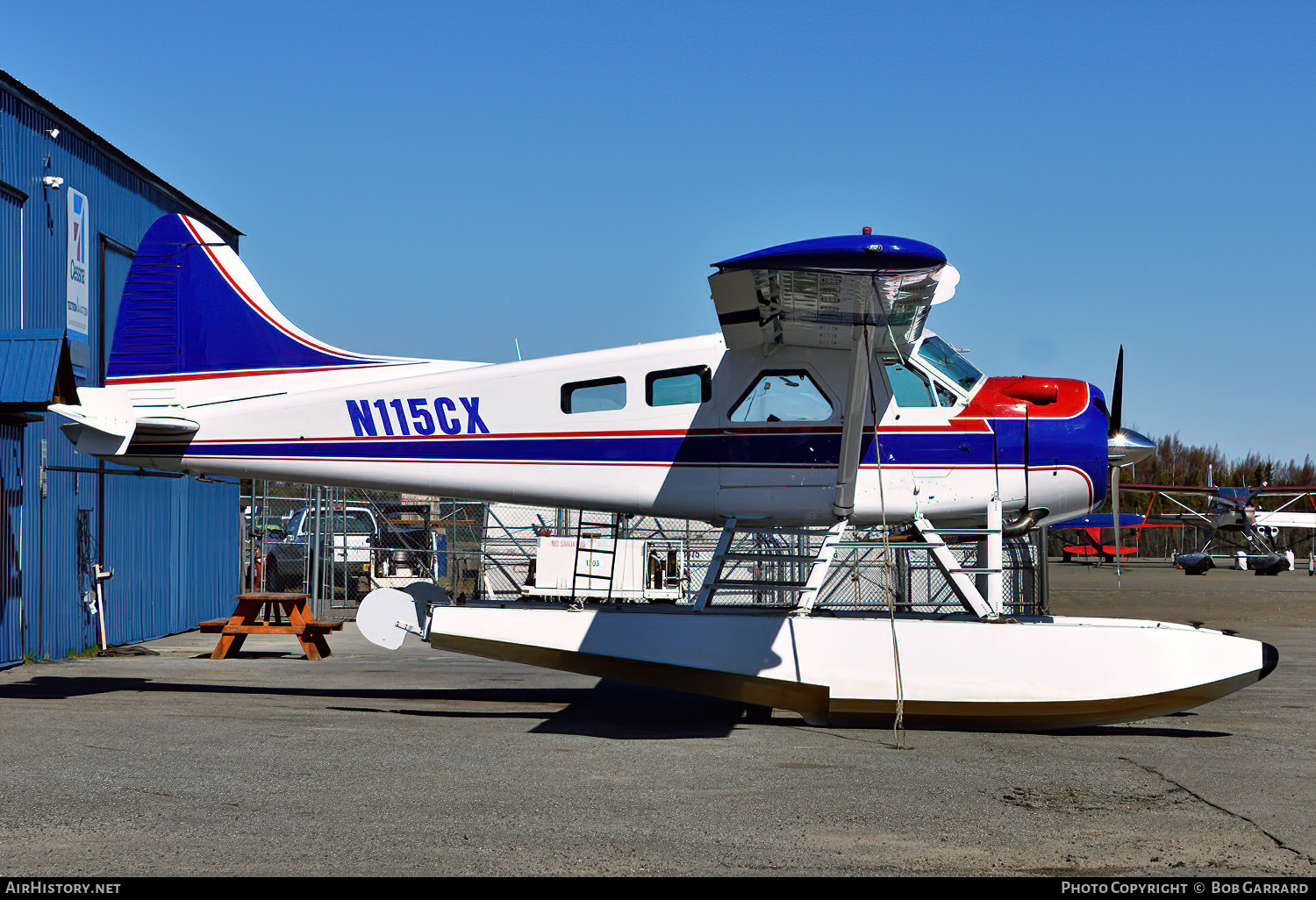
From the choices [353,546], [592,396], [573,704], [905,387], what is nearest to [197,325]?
[592,396]

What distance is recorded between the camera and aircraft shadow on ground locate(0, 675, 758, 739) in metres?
8.66

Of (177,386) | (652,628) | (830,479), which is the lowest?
(652,628)

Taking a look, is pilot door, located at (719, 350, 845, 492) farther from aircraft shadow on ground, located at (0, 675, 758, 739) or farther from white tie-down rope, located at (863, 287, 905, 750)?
aircraft shadow on ground, located at (0, 675, 758, 739)

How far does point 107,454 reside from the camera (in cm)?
943

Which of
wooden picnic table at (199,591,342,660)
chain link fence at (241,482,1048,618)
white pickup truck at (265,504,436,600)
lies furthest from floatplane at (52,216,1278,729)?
white pickup truck at (265,504,436,600)

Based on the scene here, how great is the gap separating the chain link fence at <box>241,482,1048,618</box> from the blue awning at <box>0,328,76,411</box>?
2.60 meters

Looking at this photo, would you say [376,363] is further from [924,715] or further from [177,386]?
[924,715]

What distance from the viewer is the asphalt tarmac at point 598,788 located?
4.68 meters

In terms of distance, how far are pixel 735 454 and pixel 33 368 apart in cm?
709

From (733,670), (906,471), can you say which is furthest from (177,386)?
(906,471)

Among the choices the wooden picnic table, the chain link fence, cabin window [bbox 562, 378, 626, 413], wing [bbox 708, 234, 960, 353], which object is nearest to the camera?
wing [bbox 708, 234, 960, 353]

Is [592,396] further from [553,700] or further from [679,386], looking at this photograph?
[553,700]

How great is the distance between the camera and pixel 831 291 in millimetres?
7445
